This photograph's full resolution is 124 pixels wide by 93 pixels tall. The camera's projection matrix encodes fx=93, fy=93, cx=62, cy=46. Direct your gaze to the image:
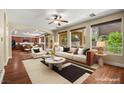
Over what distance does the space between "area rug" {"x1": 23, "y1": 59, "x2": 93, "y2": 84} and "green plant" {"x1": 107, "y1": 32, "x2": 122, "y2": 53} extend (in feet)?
1.87

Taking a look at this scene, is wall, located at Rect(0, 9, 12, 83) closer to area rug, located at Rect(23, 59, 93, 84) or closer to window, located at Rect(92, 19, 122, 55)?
area rug, located at Rect(23, 59, 93, 84)

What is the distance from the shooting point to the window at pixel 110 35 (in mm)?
1640

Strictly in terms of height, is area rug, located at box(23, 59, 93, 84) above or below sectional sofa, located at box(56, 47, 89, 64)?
below

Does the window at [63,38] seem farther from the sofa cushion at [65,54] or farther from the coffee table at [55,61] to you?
the coffee table at [55,61]

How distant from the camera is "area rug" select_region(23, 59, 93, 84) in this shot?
1626mm

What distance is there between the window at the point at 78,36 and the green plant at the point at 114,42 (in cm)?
47

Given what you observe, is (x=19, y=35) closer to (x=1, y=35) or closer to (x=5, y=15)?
(x=1, y=35)

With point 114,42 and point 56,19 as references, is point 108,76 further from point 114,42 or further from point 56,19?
point 56,19

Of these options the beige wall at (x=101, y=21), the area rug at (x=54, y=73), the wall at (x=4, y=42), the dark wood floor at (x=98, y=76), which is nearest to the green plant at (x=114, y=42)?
the beige wall at (x=101, y=21)

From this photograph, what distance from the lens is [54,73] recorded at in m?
1.70

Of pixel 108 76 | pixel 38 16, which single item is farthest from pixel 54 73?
pixel 38 16

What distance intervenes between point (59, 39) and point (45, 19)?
17.9 inches

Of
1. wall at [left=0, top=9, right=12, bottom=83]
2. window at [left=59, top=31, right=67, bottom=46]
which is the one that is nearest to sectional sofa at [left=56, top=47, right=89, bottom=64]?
window at [left=59, top=31, right=67, bottom=46]

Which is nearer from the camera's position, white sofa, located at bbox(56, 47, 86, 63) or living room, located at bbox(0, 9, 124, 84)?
living room, located at bbox(0, 9, 124, 84)
